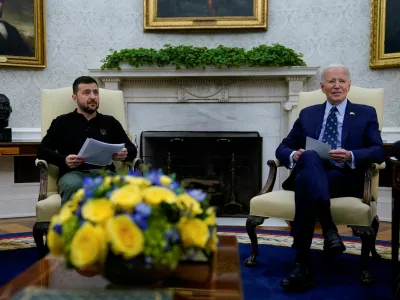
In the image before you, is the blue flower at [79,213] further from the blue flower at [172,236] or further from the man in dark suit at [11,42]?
the man in dark suit at [11,42]

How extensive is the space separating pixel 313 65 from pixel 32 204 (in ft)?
10.7

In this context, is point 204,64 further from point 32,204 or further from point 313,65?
point 32,204

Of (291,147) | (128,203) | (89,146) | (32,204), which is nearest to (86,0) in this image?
(32,204)

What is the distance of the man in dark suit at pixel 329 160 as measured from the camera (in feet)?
7.49

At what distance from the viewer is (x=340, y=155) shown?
246 centimetres

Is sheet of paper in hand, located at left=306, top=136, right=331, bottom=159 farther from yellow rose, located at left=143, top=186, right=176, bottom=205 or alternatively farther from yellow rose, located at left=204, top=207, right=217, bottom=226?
yellow rose, located at left=143, top=186, right=176, bottom=205

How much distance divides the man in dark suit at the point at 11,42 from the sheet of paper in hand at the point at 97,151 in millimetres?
2347

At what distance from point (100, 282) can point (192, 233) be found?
36 centimetres

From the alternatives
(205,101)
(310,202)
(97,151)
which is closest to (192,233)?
(310,202)

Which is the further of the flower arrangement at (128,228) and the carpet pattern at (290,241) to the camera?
the carpet pattern at (290,241)

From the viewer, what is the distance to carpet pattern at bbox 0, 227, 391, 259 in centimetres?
313

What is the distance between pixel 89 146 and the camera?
8.57ft

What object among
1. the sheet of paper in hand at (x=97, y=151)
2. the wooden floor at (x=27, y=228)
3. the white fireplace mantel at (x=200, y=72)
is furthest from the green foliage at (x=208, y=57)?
the sheet of paper in hand at (x=97, y=151)

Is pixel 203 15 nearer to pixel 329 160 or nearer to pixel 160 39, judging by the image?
pixel 160 39
